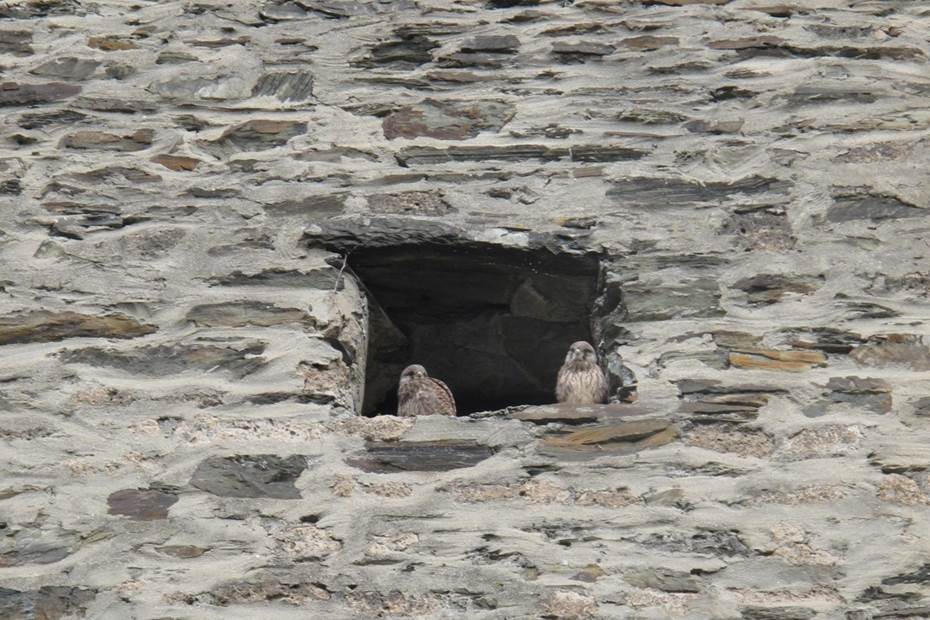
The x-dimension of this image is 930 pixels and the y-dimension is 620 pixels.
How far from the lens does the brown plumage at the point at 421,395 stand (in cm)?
564

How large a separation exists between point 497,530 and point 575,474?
0.31 metres

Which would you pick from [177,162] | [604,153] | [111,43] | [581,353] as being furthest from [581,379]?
[111,43]

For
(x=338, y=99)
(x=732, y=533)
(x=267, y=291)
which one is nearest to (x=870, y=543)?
(x=732, y=533)

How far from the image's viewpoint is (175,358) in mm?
4918

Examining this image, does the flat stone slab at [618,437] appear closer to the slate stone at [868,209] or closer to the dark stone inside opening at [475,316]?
the dark stone inside opening at [475,316]

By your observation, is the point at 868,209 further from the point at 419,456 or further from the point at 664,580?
the point at 419,456

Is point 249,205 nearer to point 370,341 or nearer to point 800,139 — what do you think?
point 370,341

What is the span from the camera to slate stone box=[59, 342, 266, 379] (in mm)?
4887

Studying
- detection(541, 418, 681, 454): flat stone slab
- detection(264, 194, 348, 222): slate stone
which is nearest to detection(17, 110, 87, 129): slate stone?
detection(264, 194, 348, 222): slate stone

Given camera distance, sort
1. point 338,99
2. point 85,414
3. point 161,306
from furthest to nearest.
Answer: point 338,99 → point 161,306 → point 85,414

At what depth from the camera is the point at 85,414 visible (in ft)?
15.6

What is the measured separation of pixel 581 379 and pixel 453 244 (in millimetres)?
630

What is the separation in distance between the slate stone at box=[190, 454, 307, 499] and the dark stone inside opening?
0.93 meters

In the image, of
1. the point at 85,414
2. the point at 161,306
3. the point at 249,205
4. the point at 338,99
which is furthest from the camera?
the point at 338,99
